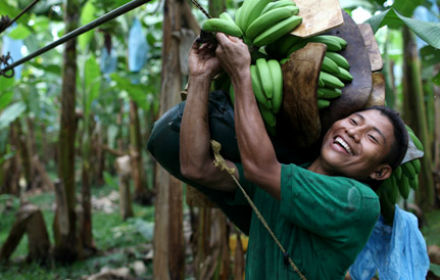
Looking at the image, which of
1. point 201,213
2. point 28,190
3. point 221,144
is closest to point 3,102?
point 201,213

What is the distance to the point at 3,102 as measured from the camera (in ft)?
11.1

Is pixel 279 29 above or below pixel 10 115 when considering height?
above

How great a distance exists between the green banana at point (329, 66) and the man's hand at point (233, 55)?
0.67ft

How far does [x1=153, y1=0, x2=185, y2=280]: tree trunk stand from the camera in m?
2.11

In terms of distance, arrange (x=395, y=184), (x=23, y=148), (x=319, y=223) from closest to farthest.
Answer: (x=319, y=223) < (x=395, y=184) < (x=23, y=148)

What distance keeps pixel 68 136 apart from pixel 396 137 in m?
2.71

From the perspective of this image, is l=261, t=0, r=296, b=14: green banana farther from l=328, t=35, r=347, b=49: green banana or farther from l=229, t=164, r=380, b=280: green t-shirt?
l=229, t=164, r=380, b=280: green t-shirt

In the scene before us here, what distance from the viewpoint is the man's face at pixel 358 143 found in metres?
1.01

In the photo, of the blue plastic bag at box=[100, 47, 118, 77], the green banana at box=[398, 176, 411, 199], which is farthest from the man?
the blue plastic bag at box=[100, 47, 118, 77]

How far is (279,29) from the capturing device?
38.0 inches

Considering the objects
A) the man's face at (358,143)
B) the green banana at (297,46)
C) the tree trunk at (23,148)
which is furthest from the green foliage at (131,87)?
the tree trunk at (23,148)

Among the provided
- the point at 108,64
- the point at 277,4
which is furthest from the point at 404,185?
the point at 108,64

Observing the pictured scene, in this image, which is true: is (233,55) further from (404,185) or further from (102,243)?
(102,243)

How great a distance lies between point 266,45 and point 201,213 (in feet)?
4.29
